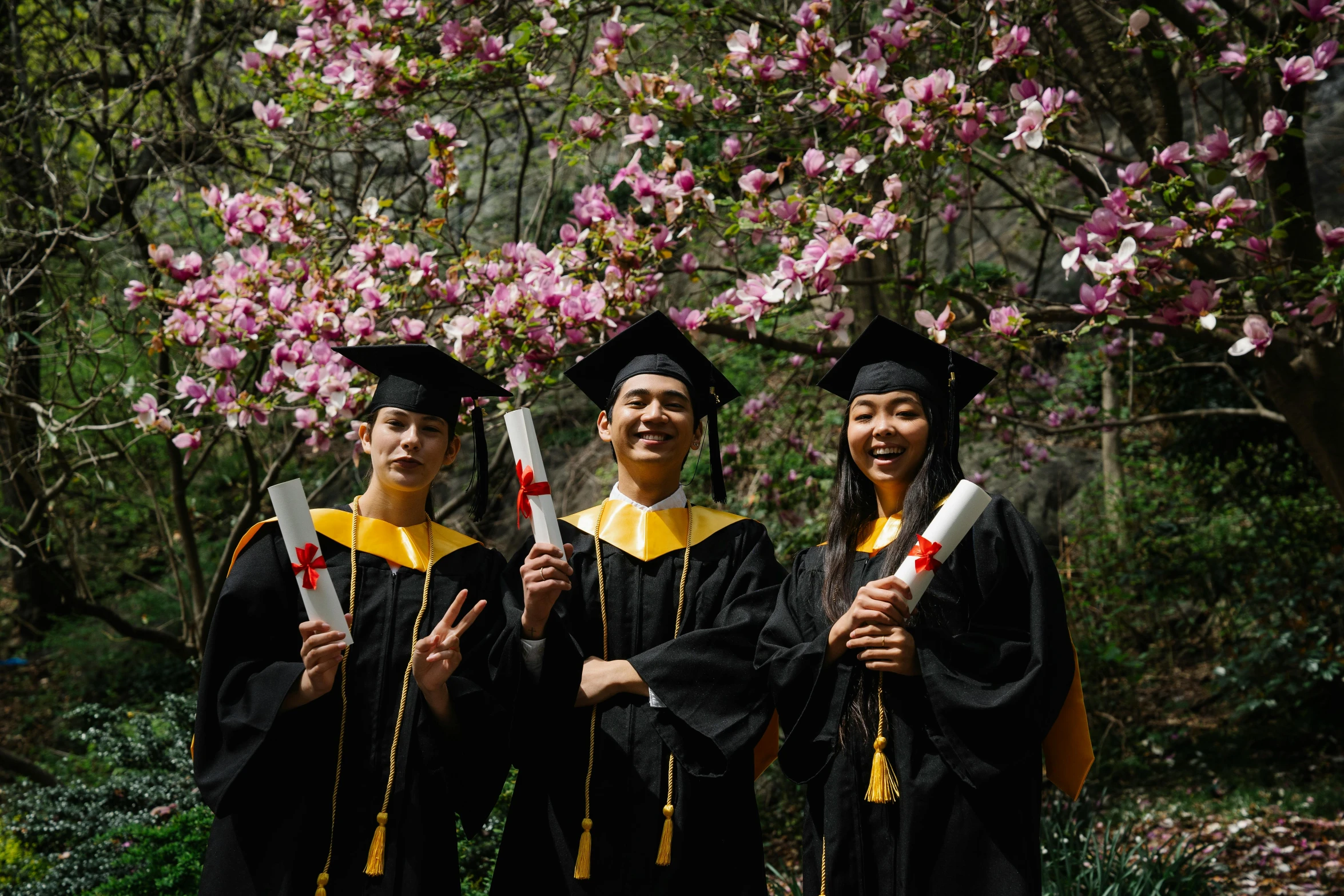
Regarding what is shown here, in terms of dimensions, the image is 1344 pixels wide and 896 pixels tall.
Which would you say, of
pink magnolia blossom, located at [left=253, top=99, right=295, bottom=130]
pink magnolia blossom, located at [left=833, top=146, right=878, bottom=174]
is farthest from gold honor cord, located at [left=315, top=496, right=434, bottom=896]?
pink magnolia blossom, located at [left=253, top=99, right=295, bottom=130]

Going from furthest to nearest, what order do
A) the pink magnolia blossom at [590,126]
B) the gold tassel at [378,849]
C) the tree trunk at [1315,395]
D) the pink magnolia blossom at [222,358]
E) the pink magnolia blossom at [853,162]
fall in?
the tree trunk at [1315,395]
the pink magnolia blossom at [590,126]
the pink magnolia blossom at [222,358]
the pink magnolia blossom at [853,162]
the gold tassel at [378,849]

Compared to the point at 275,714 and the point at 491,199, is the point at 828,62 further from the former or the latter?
the point at 491,199

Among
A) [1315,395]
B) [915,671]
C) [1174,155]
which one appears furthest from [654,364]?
[1315,395]

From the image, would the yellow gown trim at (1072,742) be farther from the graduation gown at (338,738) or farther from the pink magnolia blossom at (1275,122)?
the pink magnolia blossom at (1275,122)

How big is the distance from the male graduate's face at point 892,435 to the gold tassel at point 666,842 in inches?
36.5

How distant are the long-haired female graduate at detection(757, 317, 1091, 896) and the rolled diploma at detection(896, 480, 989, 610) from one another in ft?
0.11

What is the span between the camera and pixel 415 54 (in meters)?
4.12

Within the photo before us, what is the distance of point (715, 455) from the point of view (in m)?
2.91

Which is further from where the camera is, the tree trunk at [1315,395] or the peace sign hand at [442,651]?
the tree trunk at [1315,395]

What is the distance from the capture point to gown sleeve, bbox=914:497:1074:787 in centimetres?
230

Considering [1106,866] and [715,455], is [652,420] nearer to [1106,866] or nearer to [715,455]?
[715,455]

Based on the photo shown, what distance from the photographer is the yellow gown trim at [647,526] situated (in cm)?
271

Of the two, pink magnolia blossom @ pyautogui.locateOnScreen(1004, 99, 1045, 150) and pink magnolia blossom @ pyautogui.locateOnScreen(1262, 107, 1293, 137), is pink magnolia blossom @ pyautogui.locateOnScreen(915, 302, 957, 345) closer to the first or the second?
pink magnolia blossom @ pyautogui.locateOnScreen(1004, 99, 1045, 150)

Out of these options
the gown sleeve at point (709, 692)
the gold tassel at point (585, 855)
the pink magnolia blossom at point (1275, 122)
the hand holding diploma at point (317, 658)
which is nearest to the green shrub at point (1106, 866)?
the gown sleeve at point (709, 692)
